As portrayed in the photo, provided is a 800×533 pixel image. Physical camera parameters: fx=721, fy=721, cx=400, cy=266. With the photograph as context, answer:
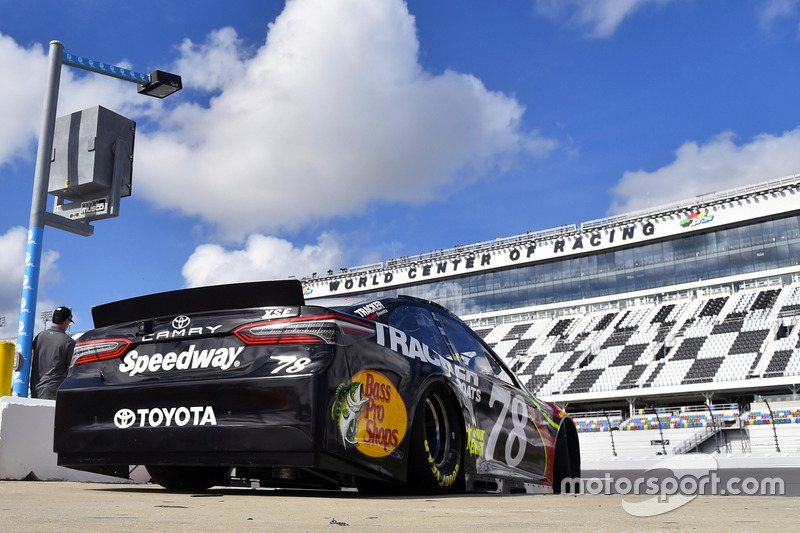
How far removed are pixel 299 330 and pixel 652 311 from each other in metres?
47.3

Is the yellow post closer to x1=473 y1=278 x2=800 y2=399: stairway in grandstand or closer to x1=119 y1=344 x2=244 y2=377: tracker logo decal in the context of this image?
x1=119 y1=344 x2=244 y2=377: tracker logo decal

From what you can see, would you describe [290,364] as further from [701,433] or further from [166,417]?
[701,433]

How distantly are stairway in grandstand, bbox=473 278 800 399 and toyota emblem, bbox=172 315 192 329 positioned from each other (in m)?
36.6

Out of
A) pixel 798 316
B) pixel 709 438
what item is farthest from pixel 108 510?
pixel 798 316

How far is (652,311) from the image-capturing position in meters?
47.7

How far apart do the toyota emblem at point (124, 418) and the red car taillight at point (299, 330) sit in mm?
752

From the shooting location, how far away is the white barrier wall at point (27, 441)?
5.64 metres

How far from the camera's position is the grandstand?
34.4 m

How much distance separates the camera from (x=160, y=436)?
12.6ft

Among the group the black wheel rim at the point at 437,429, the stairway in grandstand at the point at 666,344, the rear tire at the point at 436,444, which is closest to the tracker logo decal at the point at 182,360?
the rear tire at the point at 436,444

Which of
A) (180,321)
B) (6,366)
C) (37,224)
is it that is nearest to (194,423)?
(180,321)

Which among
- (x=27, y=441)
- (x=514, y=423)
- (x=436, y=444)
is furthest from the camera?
(x=27, y=441)

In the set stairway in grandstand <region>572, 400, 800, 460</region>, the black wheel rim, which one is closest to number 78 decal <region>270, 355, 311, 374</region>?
the black wheel rim

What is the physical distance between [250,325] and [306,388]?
0.52 metres
